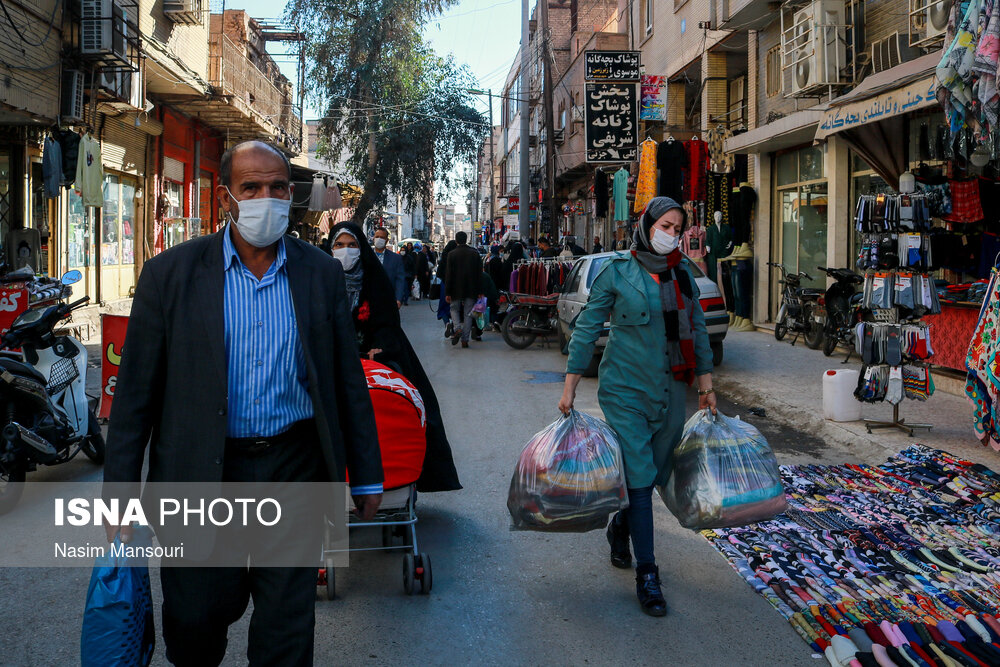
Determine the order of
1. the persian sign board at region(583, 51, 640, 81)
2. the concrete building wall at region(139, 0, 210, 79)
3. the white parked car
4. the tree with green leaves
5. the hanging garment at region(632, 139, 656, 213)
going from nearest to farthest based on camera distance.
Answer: the white parked car
the hanging garment at region(632, 139, 656, 213)
the concrete building wall at region(139, 0, 210, 79)
the persian sign board at region(583, 51, 640, 81)
the tree with green leaves

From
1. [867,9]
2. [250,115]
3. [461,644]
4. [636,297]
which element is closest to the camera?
[461,644]

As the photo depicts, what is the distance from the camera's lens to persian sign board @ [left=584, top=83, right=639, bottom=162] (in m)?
20.6

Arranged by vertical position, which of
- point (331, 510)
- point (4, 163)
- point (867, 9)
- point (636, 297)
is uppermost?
point (867, 9)

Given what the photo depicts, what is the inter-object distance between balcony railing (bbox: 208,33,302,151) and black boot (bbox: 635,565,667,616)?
67.3 feet

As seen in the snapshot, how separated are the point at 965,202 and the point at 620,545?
21.7 ft

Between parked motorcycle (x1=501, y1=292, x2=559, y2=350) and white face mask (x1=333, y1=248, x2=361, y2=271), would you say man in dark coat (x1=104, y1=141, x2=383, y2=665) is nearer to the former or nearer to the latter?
white face mask (x1=333, y1=248, x2=361, y2=271)

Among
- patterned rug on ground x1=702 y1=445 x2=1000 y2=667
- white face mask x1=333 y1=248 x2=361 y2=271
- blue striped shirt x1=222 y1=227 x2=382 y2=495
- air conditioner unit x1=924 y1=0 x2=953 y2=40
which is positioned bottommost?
patterned rug on ground x1=702 y1=445 x2=1000 y2=667

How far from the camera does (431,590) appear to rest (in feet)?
14.7

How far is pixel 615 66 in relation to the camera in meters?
20.8

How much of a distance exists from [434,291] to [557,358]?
221 inches

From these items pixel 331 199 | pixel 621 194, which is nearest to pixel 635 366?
pixel 621 194

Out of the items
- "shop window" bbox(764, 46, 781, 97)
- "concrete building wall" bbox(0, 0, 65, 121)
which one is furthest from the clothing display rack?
"concrete building wall" bbox(0, 0, 65, 121)

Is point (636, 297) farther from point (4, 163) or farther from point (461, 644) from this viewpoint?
point (4, 163)

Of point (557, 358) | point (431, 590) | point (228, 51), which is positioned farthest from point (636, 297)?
point (228, 51)
